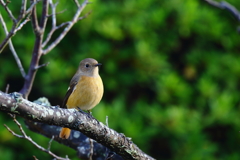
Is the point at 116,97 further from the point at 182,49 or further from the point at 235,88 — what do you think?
the point at 235,88

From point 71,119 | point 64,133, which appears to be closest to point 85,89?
point 64,133

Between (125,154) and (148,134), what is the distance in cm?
211

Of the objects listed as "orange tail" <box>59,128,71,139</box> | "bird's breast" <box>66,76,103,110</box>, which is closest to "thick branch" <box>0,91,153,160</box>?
"orange tail" <box>59,128,71,139</box>

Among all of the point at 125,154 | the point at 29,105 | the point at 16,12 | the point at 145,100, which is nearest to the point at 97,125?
the point at 125,154

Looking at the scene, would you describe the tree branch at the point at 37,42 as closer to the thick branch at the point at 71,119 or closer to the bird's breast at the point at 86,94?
the bird's breast at the point at 86,94

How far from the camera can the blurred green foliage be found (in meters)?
5.45

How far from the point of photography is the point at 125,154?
334cm

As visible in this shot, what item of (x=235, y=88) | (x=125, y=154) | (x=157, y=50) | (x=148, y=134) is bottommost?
(x=148, y=134)

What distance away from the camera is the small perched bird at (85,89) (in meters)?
4.60

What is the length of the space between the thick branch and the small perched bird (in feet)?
3.68

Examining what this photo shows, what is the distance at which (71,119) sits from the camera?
2777 millimetres

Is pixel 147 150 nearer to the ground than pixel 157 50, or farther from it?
nearer to the ground

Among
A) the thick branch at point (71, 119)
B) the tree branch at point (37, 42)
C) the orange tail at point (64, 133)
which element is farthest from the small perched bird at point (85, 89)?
the thick branch at point (71, 119)

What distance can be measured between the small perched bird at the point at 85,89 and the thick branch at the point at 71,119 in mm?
1121
